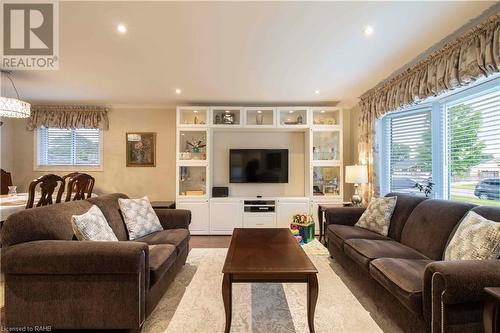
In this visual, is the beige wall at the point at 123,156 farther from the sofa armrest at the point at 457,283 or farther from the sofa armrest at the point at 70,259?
the sofa armrest at the point at 457,283

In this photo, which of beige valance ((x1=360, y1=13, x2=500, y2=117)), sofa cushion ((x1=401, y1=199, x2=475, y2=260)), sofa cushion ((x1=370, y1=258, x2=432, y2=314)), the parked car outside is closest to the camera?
sofa cushion ((x1=370, y1=258, x2=432, y2=314))

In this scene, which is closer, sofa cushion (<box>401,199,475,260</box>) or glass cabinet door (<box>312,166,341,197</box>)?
sofa cushion (<box>401,199,475,260</box>)

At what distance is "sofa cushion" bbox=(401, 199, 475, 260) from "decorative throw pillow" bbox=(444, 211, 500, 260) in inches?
5.8

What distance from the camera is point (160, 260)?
2.02 m

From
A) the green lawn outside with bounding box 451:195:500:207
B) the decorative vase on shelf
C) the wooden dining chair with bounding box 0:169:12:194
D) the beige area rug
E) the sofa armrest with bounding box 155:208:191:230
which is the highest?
the decorative vase on shelf

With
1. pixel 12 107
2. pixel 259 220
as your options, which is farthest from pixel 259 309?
pixel 12 107

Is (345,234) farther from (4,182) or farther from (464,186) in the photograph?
(4,182)

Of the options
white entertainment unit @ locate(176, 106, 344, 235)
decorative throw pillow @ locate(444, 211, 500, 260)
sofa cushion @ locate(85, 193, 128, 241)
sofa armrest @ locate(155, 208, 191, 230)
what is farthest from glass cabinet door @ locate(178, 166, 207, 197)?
decorative throw pillow @ locate(444, 211, 500, 260)

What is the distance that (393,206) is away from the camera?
2.89 meters

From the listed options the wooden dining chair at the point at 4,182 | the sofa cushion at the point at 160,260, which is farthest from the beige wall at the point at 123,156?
the sofa cushion at the point at 160,260

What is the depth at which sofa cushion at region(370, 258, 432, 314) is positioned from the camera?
151 cm

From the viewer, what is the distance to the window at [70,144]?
16.1ft

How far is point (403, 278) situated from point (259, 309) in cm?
114

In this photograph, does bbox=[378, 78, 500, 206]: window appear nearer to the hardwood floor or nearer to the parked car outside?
the parked car outside
